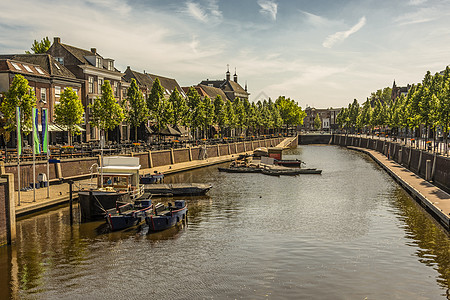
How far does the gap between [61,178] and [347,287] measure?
109ft

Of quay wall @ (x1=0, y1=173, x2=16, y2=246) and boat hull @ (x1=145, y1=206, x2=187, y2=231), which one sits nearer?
quay wall @ (x1=0, y1=173, x2=16, y2=246)

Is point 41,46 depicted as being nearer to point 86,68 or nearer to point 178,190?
point 86,68

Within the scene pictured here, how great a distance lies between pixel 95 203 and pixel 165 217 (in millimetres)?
6244

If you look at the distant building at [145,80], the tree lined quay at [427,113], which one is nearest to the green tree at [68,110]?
the distant building at [145,80]

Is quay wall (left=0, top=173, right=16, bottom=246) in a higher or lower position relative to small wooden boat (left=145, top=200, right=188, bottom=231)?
higher

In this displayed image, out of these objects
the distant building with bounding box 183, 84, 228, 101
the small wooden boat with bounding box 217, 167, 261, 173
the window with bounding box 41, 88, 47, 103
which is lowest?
the small wooden boat with bounding box 217, 167, 261, 173

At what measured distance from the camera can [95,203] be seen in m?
32.8

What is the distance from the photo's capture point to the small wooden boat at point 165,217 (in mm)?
30109

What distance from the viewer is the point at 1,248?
986 inches

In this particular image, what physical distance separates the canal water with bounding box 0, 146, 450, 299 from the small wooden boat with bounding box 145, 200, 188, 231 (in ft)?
2.22

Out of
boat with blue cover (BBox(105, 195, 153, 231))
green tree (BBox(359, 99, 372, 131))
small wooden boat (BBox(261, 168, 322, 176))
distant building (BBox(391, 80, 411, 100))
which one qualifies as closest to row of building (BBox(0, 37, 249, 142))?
boat with blue cover (BBox(105, 195, 153, 231))

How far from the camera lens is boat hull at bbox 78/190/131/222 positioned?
32.7 meters

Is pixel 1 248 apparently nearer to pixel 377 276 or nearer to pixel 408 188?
pixel 377 276

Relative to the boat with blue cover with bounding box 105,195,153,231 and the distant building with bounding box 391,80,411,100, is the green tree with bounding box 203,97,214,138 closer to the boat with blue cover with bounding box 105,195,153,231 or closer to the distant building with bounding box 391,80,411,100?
the boat with blue cover with bounding box 105,195,153,231
